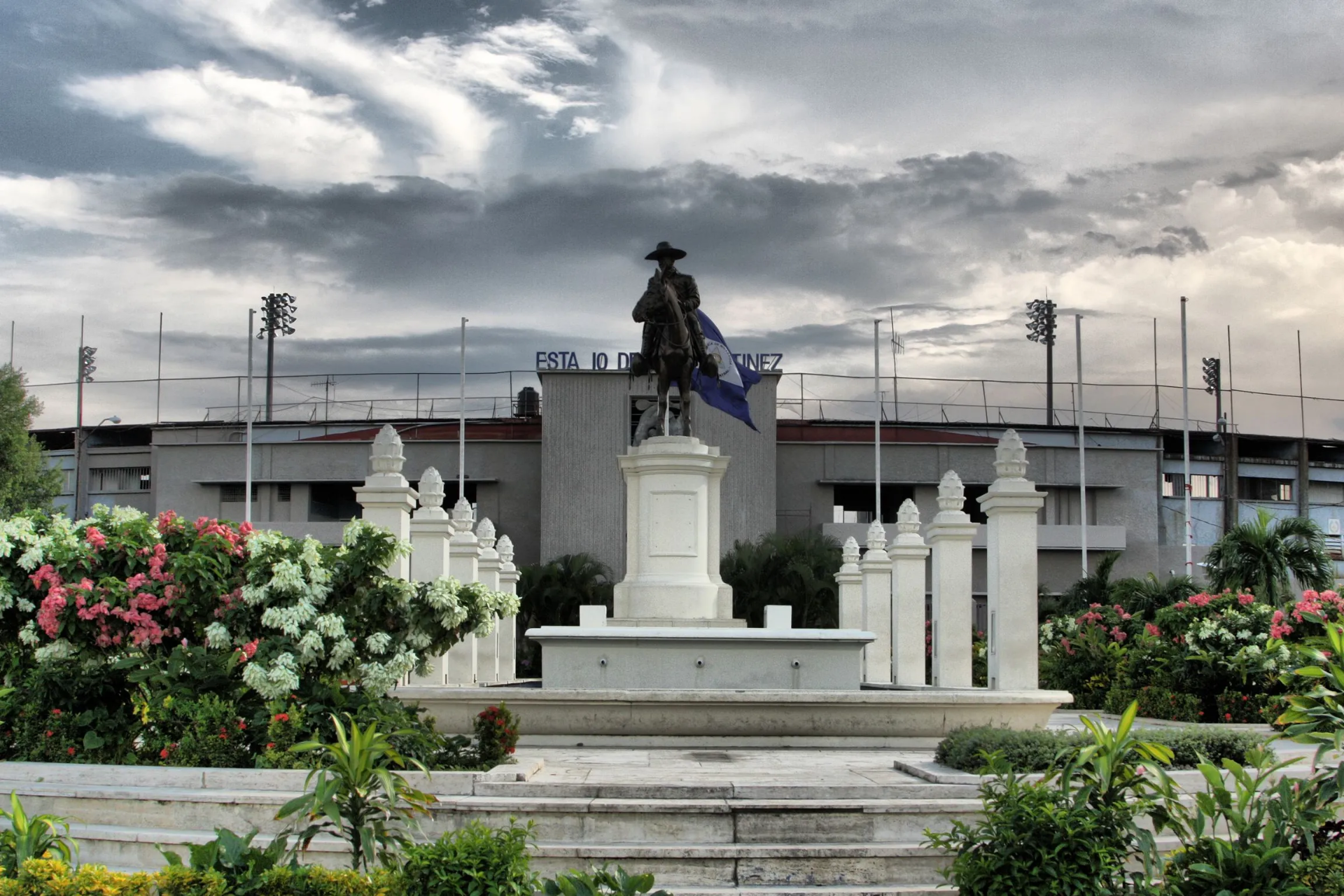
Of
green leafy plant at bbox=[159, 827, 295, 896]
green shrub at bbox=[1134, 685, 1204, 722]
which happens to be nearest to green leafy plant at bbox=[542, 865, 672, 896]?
green leafy plant at bbox=[159, 827, 295, 896]

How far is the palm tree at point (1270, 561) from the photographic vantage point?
24.8 meters

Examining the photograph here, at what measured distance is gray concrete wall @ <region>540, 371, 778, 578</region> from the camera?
1973 inches

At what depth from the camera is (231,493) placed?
5347cm

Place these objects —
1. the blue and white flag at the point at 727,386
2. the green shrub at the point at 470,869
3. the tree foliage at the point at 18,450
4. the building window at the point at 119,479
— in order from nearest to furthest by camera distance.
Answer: the green shrub at the point at 470,869 < the blue and white flag at the point at 727,386 < the tree foliage at the point at 18,450 < the building window at the point at 119,479

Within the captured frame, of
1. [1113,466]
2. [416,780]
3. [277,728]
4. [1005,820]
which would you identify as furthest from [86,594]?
[1113,466]

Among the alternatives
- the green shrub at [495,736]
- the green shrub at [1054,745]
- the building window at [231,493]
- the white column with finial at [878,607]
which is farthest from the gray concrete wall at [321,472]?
the green shrub at [1054,745]

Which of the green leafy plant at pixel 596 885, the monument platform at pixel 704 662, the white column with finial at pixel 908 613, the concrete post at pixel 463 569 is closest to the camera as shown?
the green leafy plant at pixel 596 885

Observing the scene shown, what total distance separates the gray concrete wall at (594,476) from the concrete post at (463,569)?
24409mm

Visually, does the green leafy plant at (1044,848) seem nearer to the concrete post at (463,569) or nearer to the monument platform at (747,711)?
the monument platform at (747,711)

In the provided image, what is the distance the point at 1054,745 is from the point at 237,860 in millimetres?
6277

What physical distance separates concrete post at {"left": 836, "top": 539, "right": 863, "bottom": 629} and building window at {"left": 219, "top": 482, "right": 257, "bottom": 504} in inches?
1232

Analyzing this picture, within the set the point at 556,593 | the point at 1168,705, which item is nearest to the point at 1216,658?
the point at 1168,705

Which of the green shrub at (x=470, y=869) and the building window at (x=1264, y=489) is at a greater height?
the building window at (x=1264, y=489)

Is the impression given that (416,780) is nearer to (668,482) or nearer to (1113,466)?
(668,482)
